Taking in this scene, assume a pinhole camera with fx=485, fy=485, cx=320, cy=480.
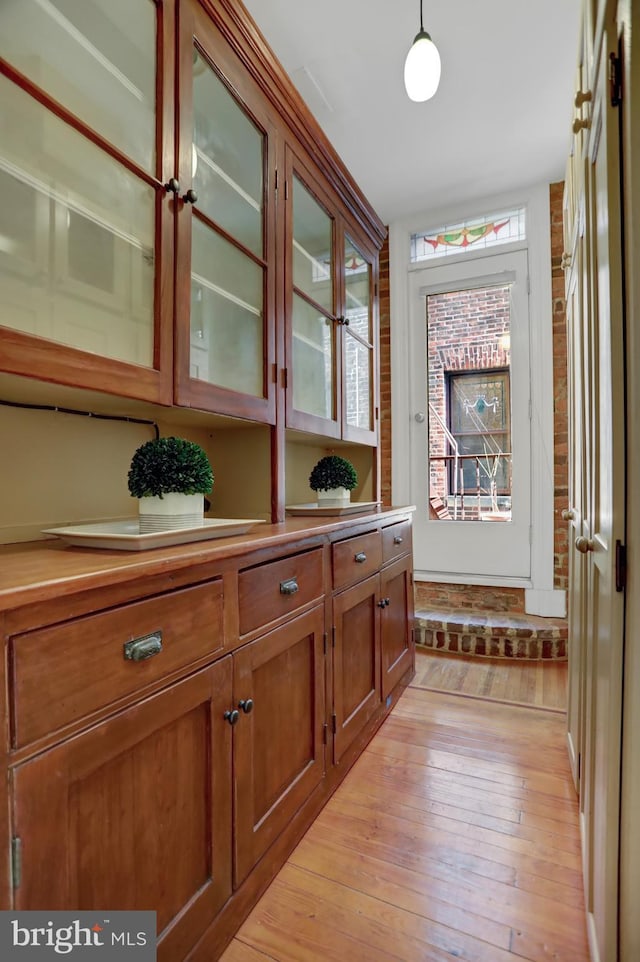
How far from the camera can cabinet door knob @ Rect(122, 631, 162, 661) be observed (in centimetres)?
85

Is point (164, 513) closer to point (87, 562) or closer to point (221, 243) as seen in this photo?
point (87, 562)

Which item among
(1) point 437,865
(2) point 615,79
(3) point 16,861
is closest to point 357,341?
(2) point 615,79

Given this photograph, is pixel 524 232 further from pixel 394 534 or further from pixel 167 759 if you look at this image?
pixel 167 759

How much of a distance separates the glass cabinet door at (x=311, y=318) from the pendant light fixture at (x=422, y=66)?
1.88 ft

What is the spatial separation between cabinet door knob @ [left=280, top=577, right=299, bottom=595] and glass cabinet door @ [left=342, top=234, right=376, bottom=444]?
3.31ft

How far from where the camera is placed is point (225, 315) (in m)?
1.53

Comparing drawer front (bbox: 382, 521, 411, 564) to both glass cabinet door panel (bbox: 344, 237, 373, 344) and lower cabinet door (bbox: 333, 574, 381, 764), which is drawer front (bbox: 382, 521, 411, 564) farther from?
glass cabinet door panel (bbox: 344, 237, 373, 344)

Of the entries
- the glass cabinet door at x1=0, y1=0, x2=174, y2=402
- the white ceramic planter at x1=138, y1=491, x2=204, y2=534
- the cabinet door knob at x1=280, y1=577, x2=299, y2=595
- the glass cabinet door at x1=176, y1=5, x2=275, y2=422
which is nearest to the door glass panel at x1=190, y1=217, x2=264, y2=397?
the glass cabinet door at x1=176, y1=5, x2=275, y2=422

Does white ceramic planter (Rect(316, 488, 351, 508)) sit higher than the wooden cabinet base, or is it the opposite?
white ceramic planter (Rect(316, 488, 351, 508))

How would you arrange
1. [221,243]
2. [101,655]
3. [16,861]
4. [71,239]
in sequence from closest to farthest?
[16,861] → [101,655] → [71,239] → [221,243]

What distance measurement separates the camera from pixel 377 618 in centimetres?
204

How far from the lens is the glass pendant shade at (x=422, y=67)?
1828 millimetres

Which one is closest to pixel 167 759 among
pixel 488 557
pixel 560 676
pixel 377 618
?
pixel 377 618

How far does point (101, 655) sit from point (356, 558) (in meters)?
1.14
